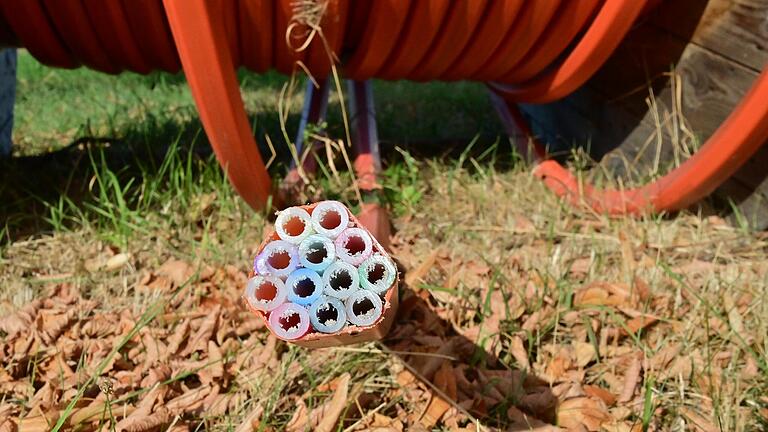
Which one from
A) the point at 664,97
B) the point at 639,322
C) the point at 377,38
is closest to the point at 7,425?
the point at 377,38

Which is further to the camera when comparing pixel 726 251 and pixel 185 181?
pixel 185 181

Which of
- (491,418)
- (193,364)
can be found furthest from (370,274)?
(193,364)

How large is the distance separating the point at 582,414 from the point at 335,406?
1.62 feet

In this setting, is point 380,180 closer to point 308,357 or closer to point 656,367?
point 308,357

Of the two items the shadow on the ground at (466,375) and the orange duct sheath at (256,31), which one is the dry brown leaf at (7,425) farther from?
the orange duct sheath at (256,31)

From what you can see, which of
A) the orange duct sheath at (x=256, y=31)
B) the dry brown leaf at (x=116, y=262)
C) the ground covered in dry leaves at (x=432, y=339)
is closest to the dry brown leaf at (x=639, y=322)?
the ground covered in dry leaves at (x=432, y=339)

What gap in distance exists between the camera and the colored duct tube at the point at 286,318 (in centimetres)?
A: 94

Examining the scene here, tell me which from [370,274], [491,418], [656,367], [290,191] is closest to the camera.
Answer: [370,274]

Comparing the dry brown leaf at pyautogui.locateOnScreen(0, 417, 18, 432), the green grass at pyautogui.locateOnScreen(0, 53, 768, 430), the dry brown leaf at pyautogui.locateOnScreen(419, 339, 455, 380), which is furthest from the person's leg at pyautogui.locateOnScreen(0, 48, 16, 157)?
the dry brown leaf at pyautogui.locateOnScreen(419, 339, 455, 380)

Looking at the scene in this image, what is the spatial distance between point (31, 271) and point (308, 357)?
88 centimetres

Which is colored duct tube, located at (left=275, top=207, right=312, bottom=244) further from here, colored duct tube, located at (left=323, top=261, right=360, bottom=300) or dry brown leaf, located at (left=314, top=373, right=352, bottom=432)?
dry brown leaf, located at (left=314, top=373, right=352, bottom=432)

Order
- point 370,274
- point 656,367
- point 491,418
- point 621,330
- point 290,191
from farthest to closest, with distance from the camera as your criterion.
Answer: point 290,191 < point 621,330 < point 656,367 < point 491,418 < point 370,274

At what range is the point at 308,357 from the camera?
155 centimetres

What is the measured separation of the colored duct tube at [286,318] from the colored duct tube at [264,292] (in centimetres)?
1
